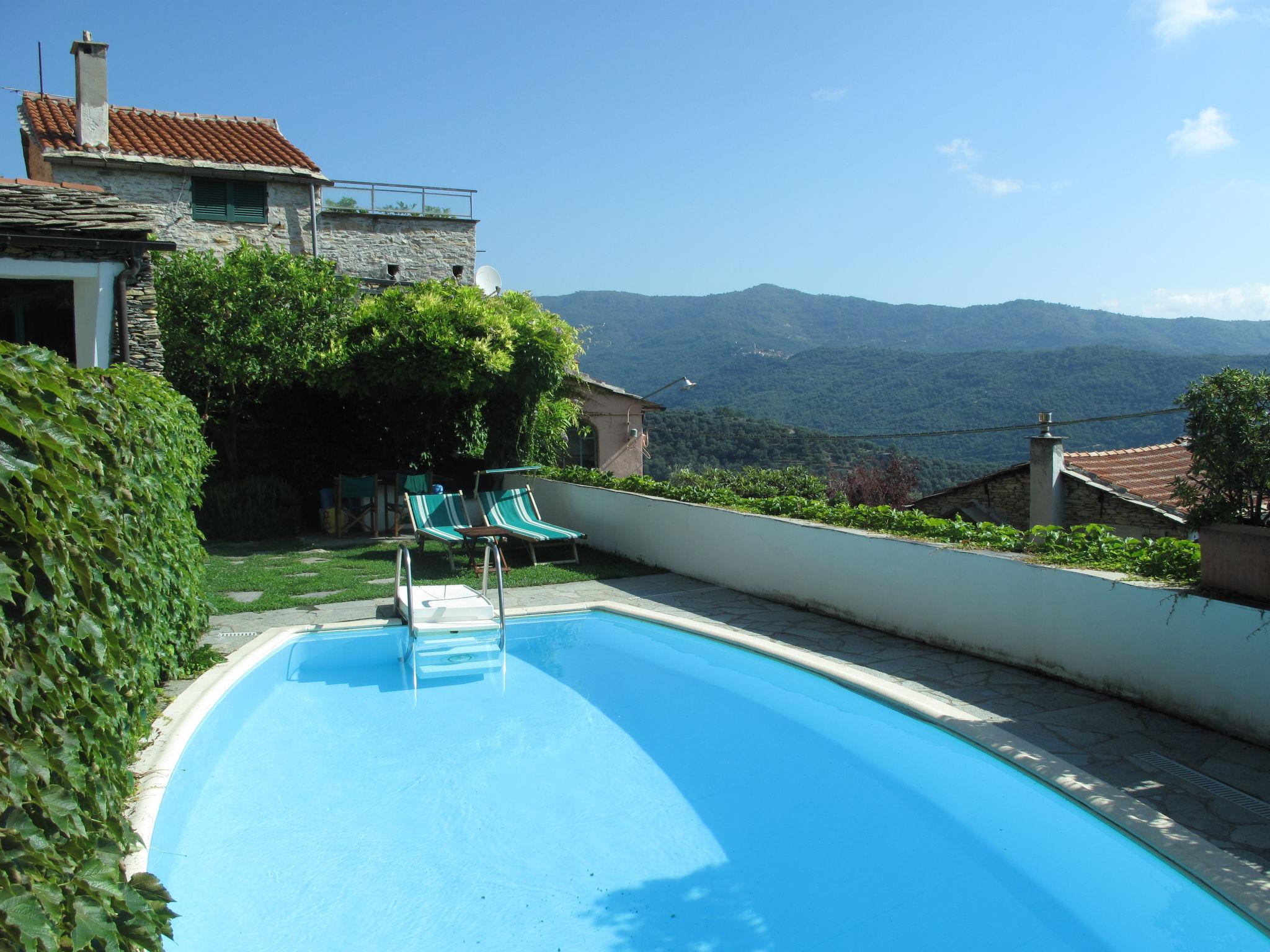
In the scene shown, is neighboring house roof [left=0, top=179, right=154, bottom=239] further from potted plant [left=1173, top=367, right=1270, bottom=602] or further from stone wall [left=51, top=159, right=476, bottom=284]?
potted plant [left=1173, top=367, right=1270, bottom=602]

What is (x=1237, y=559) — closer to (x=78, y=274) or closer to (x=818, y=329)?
(x=78, y=274)

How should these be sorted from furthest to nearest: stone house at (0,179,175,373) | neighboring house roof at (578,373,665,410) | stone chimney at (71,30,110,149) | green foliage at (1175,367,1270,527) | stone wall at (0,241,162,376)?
neighboring house roof at (578,373,665,410)
stone chimney at (71,30,110,149)
stone wall at (0,241,162,376)
stone house at (0,179,175,373)
green foliage at (1175,367,1270,527)

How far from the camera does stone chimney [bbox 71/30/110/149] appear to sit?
1803 centimetres

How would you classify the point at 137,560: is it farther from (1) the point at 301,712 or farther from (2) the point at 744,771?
(2) the point at 744,771

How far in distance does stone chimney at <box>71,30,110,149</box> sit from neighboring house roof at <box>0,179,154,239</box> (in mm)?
9578

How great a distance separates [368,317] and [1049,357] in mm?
55502

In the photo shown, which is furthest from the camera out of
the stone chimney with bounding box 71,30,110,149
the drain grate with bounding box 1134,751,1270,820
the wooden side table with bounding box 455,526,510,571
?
the stone chimney with bounding box 71,30,110,149

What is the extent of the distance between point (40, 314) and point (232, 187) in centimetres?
994

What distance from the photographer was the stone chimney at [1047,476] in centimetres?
1698

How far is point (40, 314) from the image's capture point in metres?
11.1

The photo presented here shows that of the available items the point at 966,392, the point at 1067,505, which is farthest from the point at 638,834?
the point at 966,392

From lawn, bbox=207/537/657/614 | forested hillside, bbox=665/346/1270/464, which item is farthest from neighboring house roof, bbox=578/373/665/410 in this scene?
forested hillside, bbox=665/346/1270/464

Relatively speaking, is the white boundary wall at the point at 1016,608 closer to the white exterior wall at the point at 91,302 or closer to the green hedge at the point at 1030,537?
the green hedge at the point at 1030,537

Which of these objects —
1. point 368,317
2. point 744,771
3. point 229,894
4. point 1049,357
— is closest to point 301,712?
point 229,894
